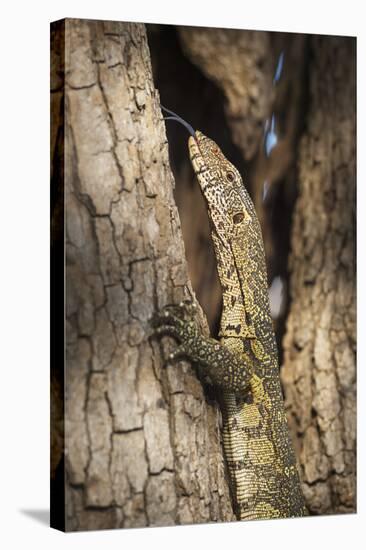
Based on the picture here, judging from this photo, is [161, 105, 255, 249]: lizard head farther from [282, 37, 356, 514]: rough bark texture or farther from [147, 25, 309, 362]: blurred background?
[282, 37, 356, 514]: rough bark texture

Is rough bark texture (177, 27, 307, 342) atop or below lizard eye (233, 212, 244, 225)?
atop

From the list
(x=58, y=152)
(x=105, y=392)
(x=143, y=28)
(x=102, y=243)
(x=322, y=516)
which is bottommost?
(x=322, y=516)

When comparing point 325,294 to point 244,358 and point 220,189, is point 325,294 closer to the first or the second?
point 244,358

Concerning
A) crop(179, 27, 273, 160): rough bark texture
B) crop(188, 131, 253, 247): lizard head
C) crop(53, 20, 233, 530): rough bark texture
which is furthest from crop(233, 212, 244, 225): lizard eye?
crop(53, 20, 233, 530): rough bark texture

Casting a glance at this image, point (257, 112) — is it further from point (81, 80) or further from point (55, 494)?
point (55, 494)

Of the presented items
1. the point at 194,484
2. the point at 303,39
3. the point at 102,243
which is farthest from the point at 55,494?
the point at 303,39
